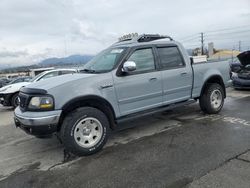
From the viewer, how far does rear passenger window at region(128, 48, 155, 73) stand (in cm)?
554

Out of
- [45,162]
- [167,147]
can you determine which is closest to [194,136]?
[167,147]

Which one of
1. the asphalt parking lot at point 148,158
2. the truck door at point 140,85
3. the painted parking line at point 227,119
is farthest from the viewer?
the painted parking line at point 227,119

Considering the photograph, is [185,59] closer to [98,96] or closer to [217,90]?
[217,90]

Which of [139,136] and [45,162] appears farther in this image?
[139,136]

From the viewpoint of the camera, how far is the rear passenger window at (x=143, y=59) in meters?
5.54

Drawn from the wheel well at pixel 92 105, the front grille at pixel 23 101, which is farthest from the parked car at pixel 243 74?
the front grille at pixel 23 101

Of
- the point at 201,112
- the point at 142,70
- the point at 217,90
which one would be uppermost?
the point at 142,70

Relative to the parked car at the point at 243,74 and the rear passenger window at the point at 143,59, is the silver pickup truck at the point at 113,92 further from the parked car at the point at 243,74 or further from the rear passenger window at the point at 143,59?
the parked car at the point at 243,74

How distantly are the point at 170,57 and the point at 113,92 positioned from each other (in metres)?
1.80

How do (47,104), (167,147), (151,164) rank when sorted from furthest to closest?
(167,147)
(47,104)
(151,164)

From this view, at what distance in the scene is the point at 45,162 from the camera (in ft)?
15.2

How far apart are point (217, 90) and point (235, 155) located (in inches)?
121

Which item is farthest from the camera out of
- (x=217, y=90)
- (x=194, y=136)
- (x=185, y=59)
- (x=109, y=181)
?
(x=217, y=90)

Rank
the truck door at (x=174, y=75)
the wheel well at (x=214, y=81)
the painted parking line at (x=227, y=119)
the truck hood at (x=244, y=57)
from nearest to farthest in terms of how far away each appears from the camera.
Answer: the truck door at (x=174, y=75), the painted parking line at (x=227, y=119), the wheel well at (x=214, y=81), the truck hood at (x=244, y=57)
